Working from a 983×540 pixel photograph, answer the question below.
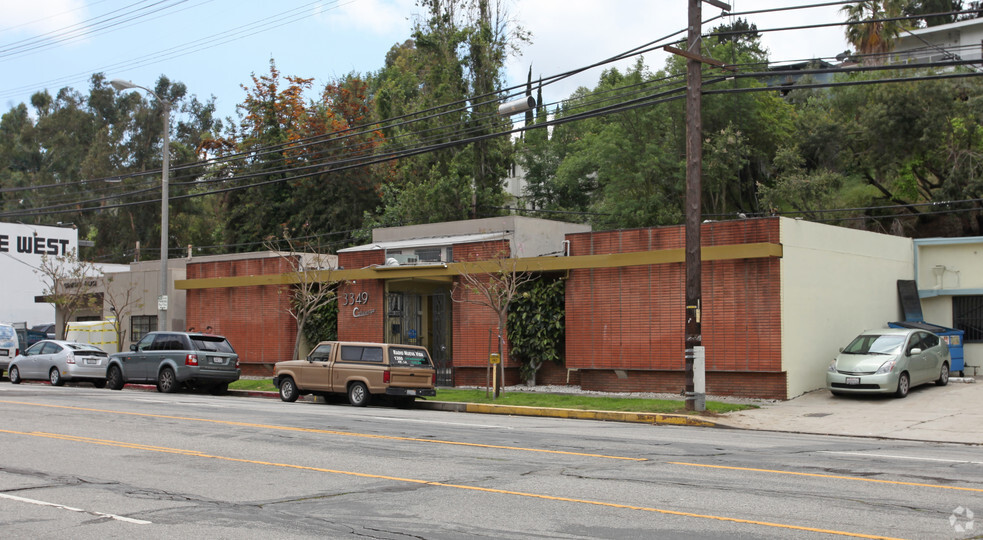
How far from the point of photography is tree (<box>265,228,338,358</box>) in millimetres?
30516

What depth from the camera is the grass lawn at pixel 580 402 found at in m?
20.4

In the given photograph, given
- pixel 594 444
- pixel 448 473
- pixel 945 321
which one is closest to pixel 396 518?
pixel 448 473

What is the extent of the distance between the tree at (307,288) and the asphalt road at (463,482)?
13.7m

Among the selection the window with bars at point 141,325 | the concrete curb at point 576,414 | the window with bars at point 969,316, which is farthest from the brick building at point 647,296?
the window with bars at point 141,325

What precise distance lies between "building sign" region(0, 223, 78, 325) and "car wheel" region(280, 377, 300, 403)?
127 feet

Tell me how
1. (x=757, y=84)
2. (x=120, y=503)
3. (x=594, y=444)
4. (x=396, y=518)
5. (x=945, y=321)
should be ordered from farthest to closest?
1. (x=757, y=84)
2. (x=945, y=321)
3. (x=594, y=444)
4. (x=120, y=503)
5. (x=396, y=518)

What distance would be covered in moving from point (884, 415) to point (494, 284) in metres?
10.9

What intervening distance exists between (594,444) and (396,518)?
6.02 metres

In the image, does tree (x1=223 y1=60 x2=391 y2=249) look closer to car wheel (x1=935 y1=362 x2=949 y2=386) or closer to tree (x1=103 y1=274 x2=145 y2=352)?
tree (x1=103 y1=274 x2=145 y2=352)

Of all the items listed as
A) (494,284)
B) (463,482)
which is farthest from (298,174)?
(463,482)

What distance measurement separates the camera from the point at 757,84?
50.1m

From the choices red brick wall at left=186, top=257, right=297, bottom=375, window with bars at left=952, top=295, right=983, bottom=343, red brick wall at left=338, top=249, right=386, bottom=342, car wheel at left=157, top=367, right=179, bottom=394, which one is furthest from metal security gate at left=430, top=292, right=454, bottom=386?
window with bars at left=952, top=295, right=983, bottom=343

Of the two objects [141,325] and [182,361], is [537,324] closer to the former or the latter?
[182,361]

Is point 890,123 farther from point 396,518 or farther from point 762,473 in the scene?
point 396,518
